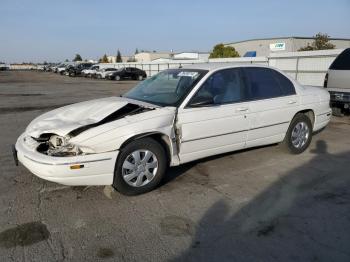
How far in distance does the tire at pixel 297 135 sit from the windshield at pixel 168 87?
195cm

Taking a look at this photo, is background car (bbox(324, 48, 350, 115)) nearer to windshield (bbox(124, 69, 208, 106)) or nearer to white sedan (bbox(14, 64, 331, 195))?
white sedan (bbox(14, 64, 331, 195))

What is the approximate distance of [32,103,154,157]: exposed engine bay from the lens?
3869mm

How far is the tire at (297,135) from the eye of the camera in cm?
587

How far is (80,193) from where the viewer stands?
4.34 metres

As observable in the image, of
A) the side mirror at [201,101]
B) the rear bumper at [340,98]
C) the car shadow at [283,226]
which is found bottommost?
the car shadow at [283,226]

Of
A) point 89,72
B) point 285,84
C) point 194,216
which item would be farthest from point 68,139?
point 89,72

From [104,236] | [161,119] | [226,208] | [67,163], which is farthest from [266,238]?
[67,163]

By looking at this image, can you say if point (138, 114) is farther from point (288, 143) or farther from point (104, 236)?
point (288, 143)

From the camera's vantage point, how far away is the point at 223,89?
499 cm

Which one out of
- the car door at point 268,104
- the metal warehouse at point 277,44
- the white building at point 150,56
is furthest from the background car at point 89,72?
the white building at point 150,56

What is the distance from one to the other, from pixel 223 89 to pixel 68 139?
2.25m

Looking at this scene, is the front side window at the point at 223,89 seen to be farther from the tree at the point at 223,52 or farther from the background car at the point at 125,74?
the tree at the point at 223,52

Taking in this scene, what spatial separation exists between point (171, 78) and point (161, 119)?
1.22 metres

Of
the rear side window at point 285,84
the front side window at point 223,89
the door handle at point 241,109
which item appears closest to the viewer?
the front side window at point 223,89
